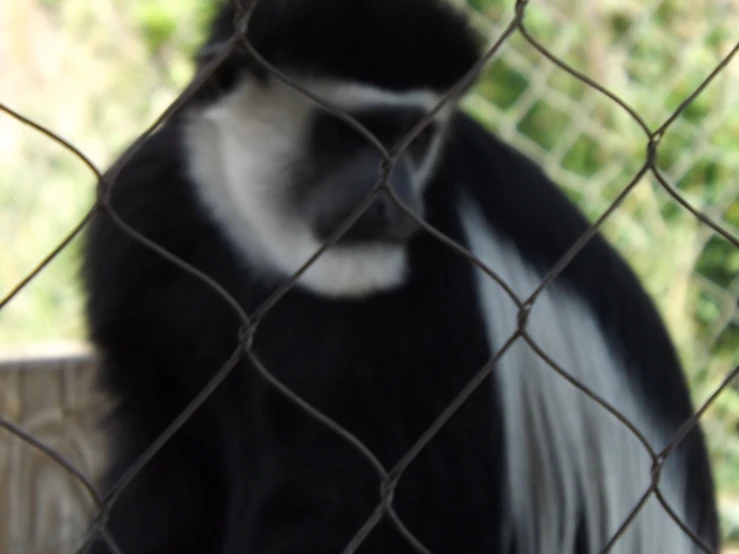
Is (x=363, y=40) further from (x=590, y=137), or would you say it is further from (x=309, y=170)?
(x=590, y=137)

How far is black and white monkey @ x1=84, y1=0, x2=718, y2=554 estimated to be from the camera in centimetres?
150

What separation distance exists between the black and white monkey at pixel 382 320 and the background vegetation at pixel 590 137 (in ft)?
5.04

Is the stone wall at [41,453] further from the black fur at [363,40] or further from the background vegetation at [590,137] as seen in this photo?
the background vegetation at [590,137]

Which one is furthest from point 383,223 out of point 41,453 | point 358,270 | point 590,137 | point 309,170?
point 590,137

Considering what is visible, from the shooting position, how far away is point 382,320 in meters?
1.56

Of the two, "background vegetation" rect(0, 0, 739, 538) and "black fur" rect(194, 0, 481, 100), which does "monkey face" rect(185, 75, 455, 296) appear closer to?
"black fur" rect(194, 0, 481, 100)

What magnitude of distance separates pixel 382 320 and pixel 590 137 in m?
1.91

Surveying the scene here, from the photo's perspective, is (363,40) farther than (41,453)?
No

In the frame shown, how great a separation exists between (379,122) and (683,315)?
186 centimetres

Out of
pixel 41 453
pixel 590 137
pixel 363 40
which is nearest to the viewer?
pixel 363 40

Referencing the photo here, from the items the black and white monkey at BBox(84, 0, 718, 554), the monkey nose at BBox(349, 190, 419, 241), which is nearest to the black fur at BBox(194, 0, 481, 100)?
the black and white monkey at BBox(84, 0, 718, 554)

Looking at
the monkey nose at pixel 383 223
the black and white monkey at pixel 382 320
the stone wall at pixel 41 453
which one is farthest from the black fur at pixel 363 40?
the stone wall at pixel 41 453

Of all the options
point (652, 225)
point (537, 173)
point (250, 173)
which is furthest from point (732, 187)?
point (250, 173)

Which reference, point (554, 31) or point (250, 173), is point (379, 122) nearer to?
point (250, 173)
